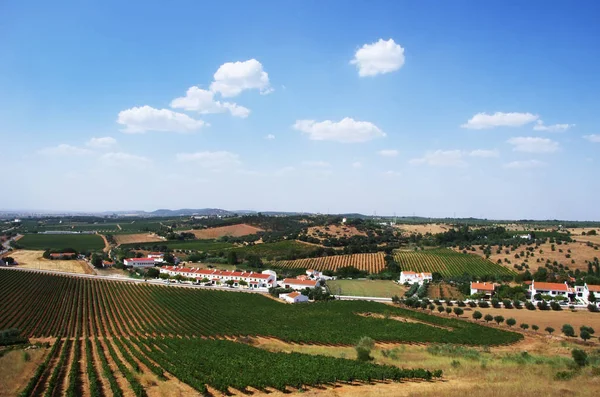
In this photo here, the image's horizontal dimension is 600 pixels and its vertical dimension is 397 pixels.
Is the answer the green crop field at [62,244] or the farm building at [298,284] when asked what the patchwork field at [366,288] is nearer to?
the farm building at [298,284]

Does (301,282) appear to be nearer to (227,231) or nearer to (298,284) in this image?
(298,284)

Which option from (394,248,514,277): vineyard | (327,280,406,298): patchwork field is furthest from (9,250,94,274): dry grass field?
(394,248,514,277): vineyard

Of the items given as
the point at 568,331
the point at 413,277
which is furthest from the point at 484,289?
the point at 568,331

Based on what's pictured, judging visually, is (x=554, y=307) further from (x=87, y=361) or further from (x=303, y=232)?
(x=303, y=232)

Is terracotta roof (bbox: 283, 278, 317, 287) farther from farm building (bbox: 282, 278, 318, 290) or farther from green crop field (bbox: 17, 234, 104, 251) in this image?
green crop field (bbox: 17, 234, 104, 251)

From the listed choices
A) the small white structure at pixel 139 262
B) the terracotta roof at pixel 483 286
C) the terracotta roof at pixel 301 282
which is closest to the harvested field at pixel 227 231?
the small white structure at pixel 139 262
